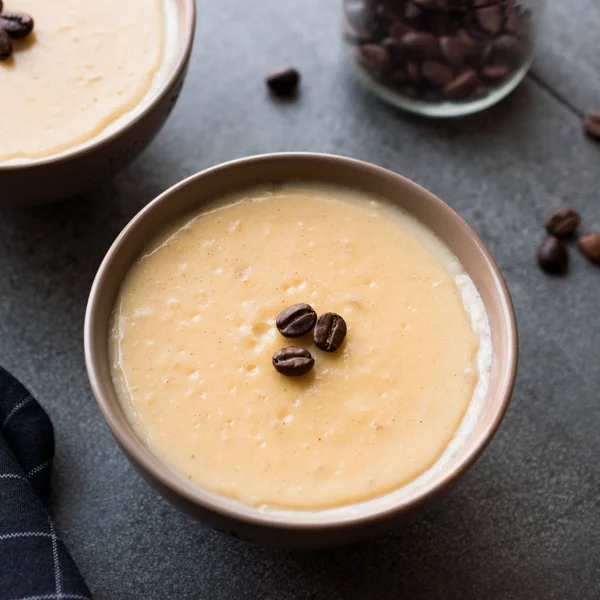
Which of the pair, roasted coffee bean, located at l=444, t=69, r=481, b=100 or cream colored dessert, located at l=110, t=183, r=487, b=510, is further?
roasted coffee bean, located at l=444, t=69, r=481, b=100

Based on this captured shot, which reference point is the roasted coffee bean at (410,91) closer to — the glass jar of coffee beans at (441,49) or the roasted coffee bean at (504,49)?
the glass jar of coffee beans at (441,49)

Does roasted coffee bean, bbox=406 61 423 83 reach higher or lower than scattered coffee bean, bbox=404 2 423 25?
lower

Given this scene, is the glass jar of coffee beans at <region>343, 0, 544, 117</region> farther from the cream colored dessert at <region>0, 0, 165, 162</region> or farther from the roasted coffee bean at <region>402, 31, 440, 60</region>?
the cream colored dessert at <region>0, 0, 165, 162</region>

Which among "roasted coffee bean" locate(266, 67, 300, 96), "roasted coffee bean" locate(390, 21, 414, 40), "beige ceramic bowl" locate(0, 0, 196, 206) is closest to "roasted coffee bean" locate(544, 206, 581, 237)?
"roasted coffee bean" locate(390, 21, 414, 40)

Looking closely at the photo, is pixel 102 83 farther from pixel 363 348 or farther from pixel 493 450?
pixel 493 450

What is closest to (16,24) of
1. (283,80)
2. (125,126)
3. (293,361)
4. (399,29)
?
(125,126)

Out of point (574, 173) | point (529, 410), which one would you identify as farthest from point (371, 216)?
point (574, 173)

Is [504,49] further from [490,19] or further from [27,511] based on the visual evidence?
[27,511]
